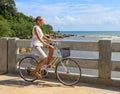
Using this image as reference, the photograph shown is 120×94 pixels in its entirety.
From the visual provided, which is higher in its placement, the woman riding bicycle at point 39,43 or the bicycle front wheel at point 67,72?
the woman riding bicycle at point 39,43

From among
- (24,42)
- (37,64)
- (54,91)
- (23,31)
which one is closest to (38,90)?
(54,91)

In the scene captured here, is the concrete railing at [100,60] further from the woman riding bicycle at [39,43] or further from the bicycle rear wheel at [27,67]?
the bicycle rear wheel at [27,67]

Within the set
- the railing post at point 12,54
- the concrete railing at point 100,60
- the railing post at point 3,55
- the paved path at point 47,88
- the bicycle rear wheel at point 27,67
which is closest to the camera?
the paved path at point 47,88

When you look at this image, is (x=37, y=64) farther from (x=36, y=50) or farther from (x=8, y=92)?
(x=8, y=92)

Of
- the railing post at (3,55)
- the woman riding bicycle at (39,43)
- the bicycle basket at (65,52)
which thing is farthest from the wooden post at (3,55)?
the bicycle basket at (65,52)

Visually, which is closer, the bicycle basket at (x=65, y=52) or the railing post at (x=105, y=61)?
the railing post at (x=105, y=61)

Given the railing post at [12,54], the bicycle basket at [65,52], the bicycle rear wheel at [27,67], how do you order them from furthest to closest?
the railing post at [12,54], the bicycle rear wheel at [27,67], the bicycle basket at [65,52]

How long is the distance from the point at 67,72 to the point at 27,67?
1073 mm

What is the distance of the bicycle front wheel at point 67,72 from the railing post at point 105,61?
1.81 ft

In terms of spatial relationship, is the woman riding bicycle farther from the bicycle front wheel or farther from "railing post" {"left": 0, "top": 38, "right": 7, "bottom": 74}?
"railing post" {"left": 0, "top": 38, "right": 7, "bottom": 74}

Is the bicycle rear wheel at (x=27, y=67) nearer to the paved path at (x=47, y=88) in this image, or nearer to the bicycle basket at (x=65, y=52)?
the paved path at (x=47, y=88)

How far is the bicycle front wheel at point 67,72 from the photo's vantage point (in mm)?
7934

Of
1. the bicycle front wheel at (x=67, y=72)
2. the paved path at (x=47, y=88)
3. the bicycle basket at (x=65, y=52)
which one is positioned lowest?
the paved path at (x=47, y=88)

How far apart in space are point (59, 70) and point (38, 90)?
104cm
